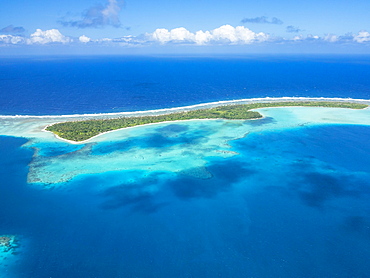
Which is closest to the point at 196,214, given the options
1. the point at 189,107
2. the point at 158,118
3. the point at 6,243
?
the point at 6,243

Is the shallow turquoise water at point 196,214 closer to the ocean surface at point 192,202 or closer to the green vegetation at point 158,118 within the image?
the ocean surface at point 192,202

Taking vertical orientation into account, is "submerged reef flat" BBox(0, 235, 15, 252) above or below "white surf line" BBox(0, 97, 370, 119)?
above

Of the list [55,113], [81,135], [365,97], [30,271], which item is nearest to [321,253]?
[30,271]

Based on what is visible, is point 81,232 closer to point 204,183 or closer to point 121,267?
point 121,267

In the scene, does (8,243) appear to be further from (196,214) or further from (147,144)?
(147,144)

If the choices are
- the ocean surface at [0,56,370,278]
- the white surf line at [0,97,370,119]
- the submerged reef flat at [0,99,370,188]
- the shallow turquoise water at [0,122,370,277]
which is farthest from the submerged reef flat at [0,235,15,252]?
the white surf line at [0,97,370,119]

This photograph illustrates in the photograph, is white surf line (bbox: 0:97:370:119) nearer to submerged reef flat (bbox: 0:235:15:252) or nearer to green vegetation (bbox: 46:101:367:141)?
green vegetation (bbox: 46:101:367:141)

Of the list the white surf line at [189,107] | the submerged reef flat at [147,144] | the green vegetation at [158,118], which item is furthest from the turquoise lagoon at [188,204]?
the white surf line at [189,107]
